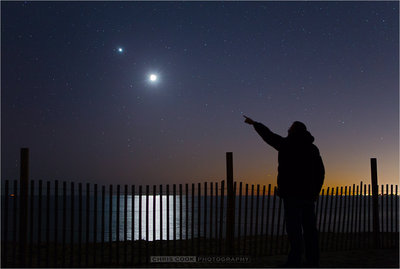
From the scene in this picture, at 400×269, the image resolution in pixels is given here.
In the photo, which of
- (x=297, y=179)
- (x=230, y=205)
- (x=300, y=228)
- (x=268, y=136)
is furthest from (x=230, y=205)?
(x=268, y=136)

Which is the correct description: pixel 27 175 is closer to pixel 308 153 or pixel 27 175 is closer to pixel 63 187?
pixel 63 187

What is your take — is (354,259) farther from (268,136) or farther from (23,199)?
(23,199)

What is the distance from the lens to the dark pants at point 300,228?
545 centimetres

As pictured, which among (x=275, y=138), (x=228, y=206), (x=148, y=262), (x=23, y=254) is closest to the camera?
(x=275, y=138)

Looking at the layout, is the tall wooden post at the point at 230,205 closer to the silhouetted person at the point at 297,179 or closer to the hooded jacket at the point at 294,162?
the silhouetted person at the point at 297,179

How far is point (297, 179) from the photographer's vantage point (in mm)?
5469

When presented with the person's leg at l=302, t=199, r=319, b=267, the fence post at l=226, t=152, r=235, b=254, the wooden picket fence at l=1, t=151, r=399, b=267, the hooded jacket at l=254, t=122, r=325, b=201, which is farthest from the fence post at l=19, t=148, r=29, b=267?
the person's leg at l=302, t=199, r=319, b=267

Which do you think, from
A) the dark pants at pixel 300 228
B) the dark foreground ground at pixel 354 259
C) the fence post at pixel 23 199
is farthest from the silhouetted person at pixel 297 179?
the fence post at pixel 23 199

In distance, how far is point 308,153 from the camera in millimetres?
5555

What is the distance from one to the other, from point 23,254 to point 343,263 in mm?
5929

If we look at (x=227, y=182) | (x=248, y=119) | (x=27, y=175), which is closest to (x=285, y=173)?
(x=248, y=119)

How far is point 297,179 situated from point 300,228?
0.75 meters

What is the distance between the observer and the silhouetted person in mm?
5453

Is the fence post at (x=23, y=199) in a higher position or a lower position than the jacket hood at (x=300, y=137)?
lower
